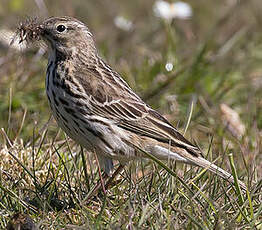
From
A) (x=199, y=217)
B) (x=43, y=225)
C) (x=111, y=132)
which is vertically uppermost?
(x=111, y=132)

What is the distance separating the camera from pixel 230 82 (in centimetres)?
847

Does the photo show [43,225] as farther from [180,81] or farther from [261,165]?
[180,81]

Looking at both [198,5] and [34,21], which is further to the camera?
[198,5]

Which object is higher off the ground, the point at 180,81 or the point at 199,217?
the point at 180,81

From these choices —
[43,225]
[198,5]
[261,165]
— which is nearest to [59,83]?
[43,225]

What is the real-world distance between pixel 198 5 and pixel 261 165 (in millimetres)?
6509

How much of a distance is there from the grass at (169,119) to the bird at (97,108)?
0.15 m

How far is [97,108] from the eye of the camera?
5250 millimetres

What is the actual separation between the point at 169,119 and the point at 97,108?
2.51m

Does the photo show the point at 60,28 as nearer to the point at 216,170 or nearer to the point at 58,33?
the point at 58,33

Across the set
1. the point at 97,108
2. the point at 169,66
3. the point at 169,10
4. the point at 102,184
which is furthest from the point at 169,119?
the point at 102,184

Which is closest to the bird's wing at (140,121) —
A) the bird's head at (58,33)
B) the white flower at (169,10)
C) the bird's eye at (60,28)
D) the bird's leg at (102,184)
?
the bird's leg at (102,184)

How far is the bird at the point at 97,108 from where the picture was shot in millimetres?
5105

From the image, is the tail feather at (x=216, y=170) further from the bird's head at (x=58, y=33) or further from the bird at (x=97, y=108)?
the bird's head at (x=58, y=33)
